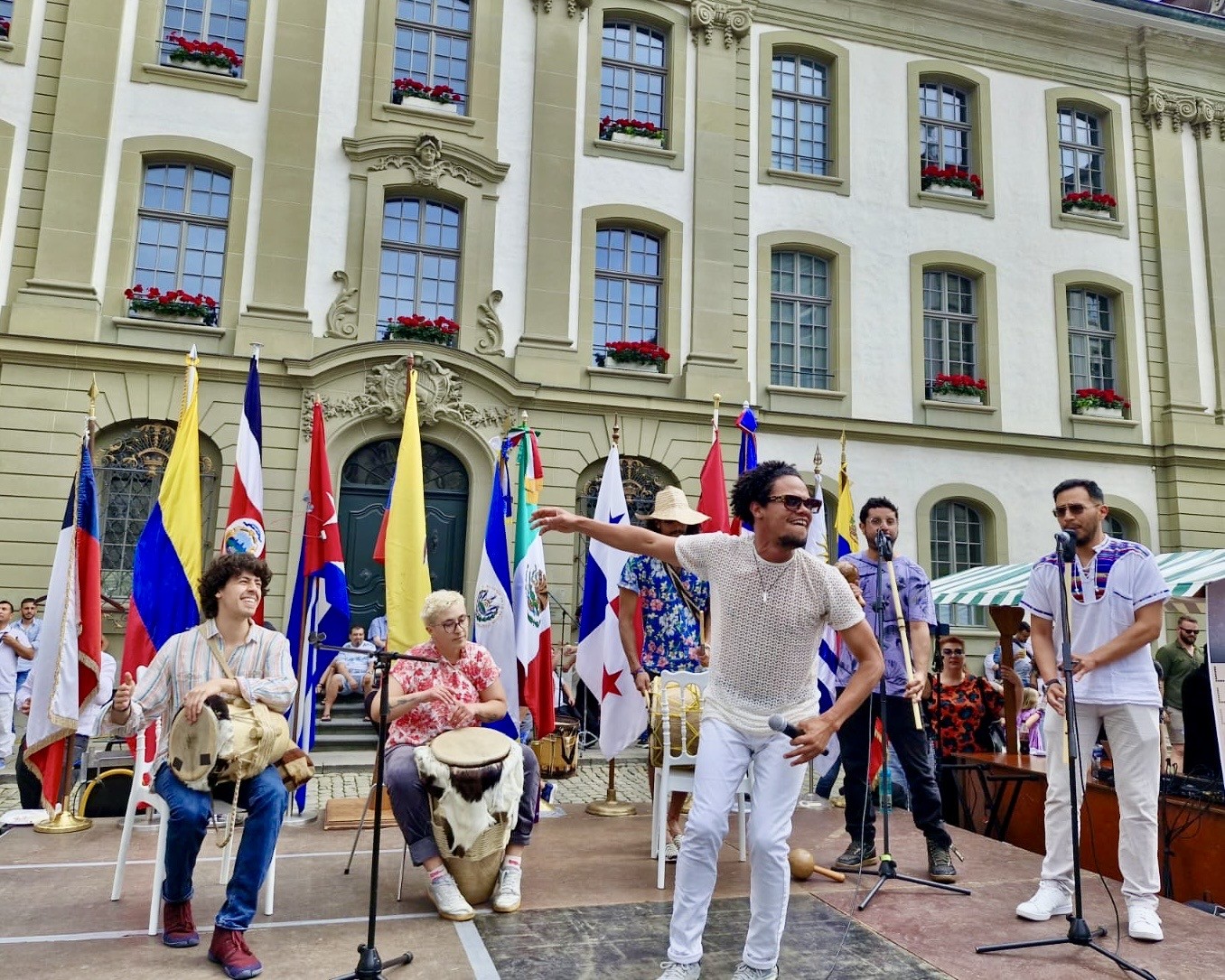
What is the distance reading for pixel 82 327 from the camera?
39.5 ft

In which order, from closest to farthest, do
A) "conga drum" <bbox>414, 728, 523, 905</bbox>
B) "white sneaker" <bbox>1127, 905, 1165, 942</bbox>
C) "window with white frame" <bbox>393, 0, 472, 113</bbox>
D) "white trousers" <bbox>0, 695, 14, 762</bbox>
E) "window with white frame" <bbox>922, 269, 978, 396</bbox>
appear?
"white sneaker" <bbox>1127, 905, 1165, 942</bbox> < "conga drum" <bbox>414, 728, 523, 905</bbox> < "white trousers" <bbox>0, 695, 14, 762</bbox> < "window with white frame" <bbox>393, 0, 472, 113</bbox> < "window with white frame" <bbox>922, 269, 978, 396</bbox>

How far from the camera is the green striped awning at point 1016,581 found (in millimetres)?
7234

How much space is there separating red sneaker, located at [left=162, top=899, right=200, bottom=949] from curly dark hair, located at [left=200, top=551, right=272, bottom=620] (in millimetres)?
1287

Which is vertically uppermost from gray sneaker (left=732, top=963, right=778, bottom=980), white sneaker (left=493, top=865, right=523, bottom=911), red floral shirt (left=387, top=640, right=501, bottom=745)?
red floral shirt (left=387, top=640, right=501, bottom=745)

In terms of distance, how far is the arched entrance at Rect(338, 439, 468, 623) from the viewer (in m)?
13.0

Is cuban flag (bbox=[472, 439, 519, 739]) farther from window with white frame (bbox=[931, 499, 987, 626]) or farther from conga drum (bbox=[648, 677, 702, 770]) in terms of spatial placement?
window with white frame (bbox=[931, 499, 987, 626])

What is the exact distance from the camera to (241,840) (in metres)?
4.07

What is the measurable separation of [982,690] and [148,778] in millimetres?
6524

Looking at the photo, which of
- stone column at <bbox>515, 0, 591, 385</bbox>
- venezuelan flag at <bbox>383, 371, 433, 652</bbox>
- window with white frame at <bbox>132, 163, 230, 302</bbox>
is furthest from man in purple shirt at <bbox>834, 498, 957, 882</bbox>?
window with white frame at <bbox>132, 163, 230, 302</bbox>

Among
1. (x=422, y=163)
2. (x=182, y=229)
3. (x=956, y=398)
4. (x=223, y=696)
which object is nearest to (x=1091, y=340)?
(x=956, y=398)

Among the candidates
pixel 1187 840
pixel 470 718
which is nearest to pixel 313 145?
pixel 470 718

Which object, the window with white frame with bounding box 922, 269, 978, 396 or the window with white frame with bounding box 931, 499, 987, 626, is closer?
the window with white frame with bounding box 931, 499, 987, 626

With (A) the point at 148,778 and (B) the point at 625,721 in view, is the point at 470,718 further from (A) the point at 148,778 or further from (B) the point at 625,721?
(B) the point at 625,721

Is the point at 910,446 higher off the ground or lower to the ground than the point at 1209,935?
higher
